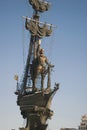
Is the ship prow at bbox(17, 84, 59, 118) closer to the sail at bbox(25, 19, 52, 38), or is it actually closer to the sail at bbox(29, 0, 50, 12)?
the sail at bbox(25, 19, 52, 38)

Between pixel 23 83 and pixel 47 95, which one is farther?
pixel 23 83

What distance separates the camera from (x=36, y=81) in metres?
29.7

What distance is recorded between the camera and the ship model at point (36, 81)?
28250mm

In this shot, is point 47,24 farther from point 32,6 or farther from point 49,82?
point 49,82

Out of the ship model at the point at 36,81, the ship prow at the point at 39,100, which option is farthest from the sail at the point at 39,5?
the ship prow at the point at 39,100

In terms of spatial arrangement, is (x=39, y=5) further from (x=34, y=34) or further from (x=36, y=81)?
(x=36, y=81)

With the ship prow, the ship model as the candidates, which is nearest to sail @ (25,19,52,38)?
the ship model

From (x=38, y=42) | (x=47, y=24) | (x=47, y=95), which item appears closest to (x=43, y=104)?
(x=47, y=95)

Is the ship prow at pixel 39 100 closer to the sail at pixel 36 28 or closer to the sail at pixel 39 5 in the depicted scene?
the sail at pixel 36 28

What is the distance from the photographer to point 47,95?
2814 cm

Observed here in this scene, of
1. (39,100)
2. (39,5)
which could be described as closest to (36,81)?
(39,100)

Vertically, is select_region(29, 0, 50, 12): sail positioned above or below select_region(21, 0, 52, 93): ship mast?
above

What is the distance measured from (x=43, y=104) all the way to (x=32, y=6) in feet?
32.9

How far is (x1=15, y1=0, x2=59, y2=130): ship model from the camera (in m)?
28.2
